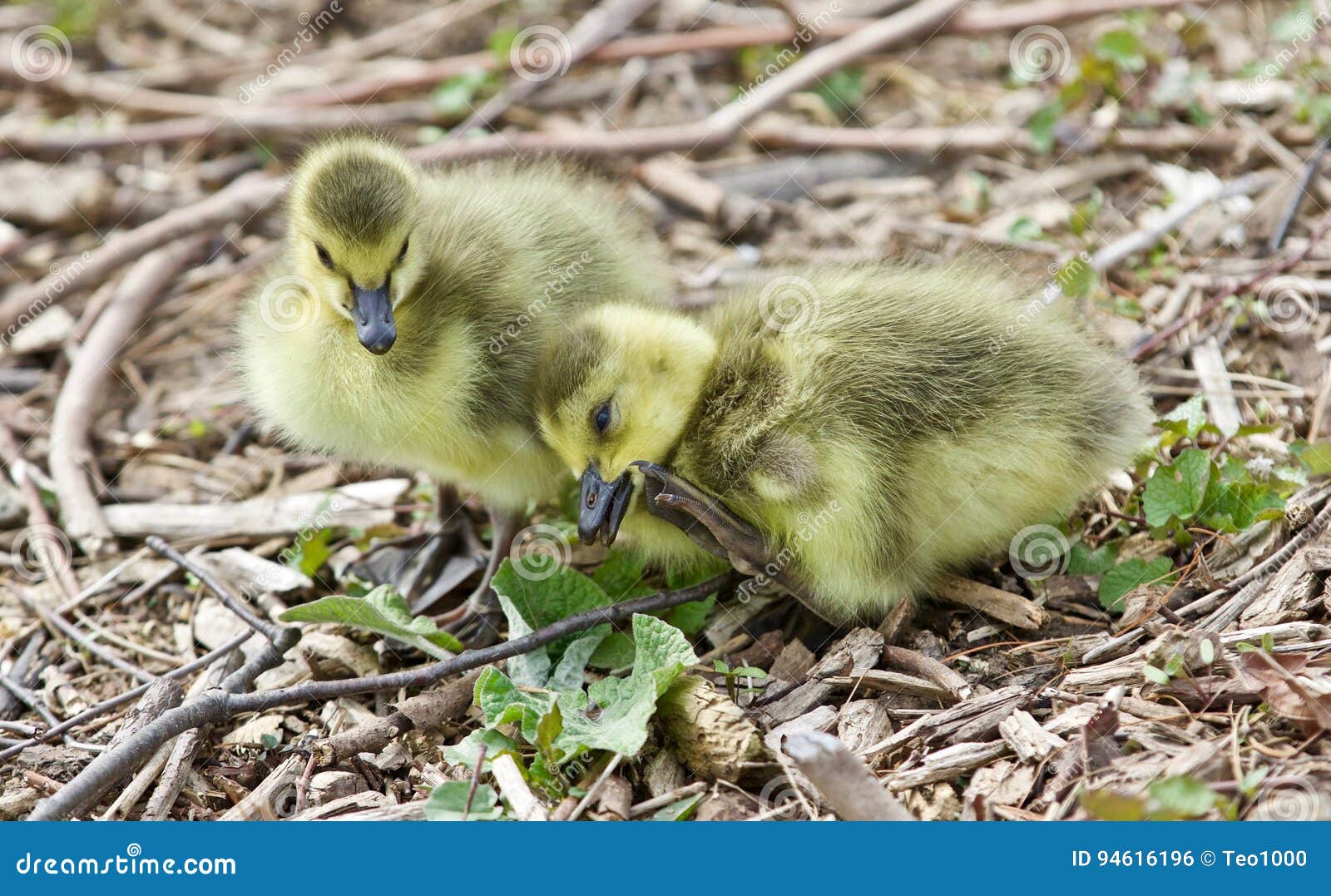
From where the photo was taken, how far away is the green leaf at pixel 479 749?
2.46 metres

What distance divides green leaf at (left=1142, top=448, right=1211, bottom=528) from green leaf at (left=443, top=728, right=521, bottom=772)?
1554 mm

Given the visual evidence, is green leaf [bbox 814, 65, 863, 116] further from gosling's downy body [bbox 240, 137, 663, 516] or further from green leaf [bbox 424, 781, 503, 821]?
green leaf [bbox 424, 781, 503, 821]

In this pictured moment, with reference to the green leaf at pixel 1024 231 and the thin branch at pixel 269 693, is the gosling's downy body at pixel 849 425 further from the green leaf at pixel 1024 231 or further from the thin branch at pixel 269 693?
the green leaf at pixel 1024 231

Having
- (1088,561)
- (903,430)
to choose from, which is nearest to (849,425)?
(903,430)

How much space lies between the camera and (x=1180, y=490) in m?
2.80

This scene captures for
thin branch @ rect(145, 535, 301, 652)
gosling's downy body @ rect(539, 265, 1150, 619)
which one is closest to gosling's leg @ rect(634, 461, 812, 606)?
gosling's downy body @ rect(539, 265, 1150, 619)

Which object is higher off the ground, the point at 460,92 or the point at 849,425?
the point at 460,92

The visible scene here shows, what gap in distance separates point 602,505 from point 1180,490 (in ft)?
4.43

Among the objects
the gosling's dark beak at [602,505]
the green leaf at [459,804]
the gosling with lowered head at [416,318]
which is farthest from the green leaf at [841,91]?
the green leaf at [459,804]

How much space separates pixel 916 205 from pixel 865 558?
2.06m

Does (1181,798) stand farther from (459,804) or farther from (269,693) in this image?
(269,693)
